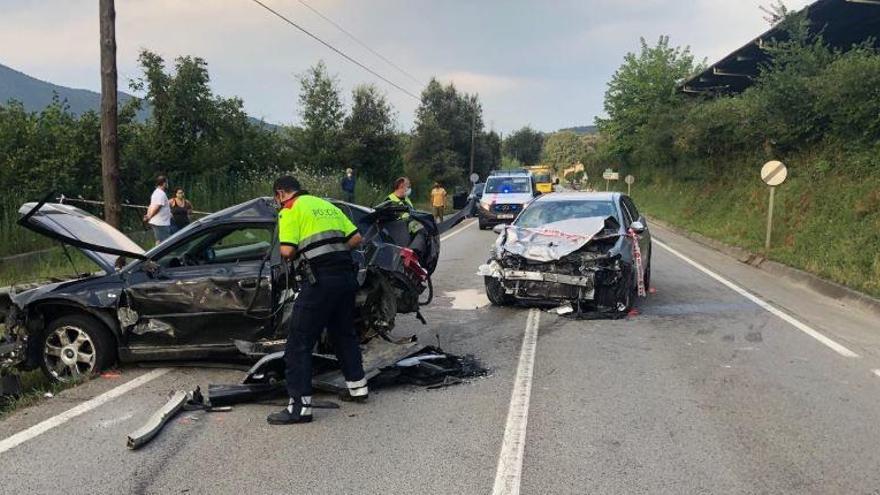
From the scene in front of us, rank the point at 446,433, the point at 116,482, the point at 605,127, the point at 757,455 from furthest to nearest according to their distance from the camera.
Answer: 1. the point at 605,127
2. the point at 446,433
3. the point at 757,455
4. the point at 116,482

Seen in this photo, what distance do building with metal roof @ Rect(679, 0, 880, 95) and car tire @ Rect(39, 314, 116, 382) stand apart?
2144cm

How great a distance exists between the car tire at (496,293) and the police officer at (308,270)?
4.11 m

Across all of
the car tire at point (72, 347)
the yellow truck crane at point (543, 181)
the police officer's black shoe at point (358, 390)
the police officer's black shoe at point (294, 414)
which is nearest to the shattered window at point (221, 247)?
the car tire at point (72, 347)

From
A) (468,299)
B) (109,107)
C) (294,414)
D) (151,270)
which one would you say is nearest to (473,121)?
(109,107)

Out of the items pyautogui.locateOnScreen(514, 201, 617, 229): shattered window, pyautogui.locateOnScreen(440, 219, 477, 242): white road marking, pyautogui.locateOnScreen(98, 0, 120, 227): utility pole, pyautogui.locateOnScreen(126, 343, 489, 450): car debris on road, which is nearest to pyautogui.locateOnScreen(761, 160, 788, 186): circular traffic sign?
pyautogui.locateOnScreen(514, 201, 617, 229): shattered window

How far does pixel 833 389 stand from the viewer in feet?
18.3

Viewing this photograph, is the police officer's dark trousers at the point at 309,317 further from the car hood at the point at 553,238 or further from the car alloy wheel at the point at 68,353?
the car hood at the point at 553,238

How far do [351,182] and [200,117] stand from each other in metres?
5.38

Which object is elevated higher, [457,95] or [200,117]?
[457,95]

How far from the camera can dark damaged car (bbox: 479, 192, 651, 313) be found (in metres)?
8.31

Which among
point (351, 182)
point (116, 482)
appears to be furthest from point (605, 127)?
point (116, 482)

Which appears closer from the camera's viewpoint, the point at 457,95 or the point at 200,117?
the point at 200,117

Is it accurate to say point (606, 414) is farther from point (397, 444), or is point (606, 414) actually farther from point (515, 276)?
point (515, 276)

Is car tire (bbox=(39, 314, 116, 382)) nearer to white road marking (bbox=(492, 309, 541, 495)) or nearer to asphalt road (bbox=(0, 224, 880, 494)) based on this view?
asphalt road (bbox=(0, 224, 880, 494))
